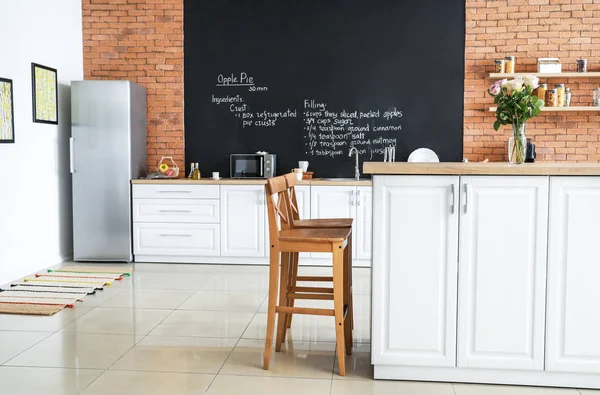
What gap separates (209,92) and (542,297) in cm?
456

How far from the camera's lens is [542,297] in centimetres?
309

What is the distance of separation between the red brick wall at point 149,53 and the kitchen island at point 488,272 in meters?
4.16

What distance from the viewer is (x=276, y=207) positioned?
3.38 m

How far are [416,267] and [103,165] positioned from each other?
4.08 m

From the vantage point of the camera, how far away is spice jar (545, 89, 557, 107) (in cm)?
625

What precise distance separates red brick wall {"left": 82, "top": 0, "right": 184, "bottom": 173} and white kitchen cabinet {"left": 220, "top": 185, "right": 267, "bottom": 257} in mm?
918

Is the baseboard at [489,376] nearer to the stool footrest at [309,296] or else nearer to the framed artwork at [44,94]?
the stool footrest at [309,296]

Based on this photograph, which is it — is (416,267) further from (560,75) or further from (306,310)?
(560,75)

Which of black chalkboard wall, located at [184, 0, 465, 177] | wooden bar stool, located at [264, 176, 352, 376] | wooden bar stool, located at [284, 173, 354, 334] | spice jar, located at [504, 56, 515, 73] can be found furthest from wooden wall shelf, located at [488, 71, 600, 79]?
wooden bar stool, located at [264, 176, 352, 376]

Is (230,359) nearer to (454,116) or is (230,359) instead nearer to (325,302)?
(325,302)

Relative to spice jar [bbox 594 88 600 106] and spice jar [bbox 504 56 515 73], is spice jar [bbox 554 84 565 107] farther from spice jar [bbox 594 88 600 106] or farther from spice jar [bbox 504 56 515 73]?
spice jar [bbox 504 56 515 73]

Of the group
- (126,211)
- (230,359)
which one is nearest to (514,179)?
(230,359)

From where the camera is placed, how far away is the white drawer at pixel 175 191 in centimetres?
632

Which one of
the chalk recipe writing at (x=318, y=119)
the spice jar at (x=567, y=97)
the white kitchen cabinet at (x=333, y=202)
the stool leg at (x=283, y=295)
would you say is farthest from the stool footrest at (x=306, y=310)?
the spice jar at (x=567, y=97)
